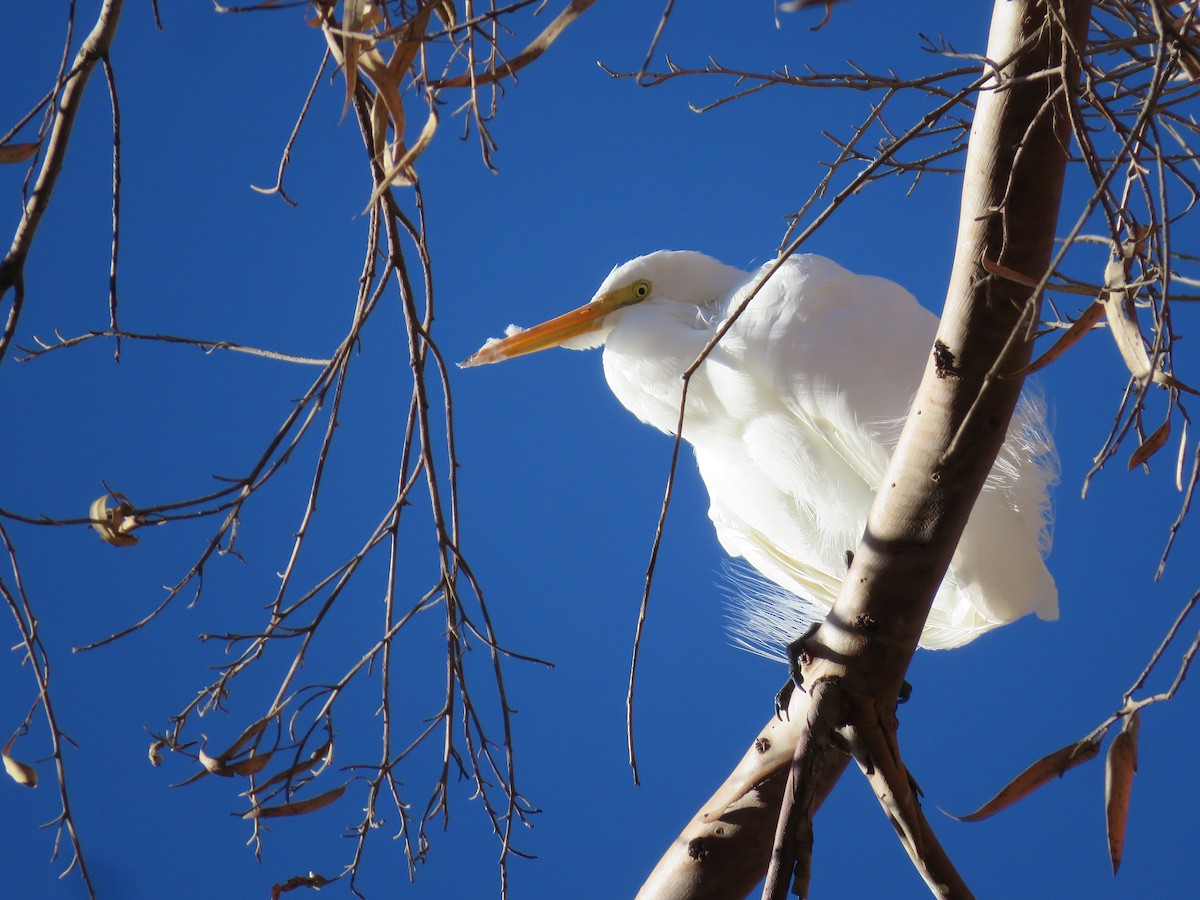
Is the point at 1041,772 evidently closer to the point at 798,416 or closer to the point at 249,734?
the point at 249,734

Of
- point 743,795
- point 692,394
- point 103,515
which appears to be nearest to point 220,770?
point 103,515

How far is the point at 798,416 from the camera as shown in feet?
5.21

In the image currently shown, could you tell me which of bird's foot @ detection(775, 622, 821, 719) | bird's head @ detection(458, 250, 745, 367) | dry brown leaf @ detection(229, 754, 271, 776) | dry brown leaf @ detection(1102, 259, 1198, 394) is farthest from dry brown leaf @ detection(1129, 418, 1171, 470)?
bird's head @ detection(458, 250, 745, 367)

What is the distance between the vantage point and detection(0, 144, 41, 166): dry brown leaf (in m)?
0.54

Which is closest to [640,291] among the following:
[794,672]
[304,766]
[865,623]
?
[794,672]

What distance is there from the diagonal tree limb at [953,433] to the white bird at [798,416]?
653 millimetres

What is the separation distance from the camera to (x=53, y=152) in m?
0.50

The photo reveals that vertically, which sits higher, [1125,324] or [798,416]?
[798,416]

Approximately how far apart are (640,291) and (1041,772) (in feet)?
3.97

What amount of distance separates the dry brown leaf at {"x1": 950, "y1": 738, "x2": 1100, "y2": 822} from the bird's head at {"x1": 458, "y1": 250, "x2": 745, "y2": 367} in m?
1.17

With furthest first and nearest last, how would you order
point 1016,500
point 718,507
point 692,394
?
point 718,507 < point 692,394 < point 1016,500

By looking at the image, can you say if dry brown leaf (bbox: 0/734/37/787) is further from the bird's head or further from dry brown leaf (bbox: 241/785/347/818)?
the bird's head

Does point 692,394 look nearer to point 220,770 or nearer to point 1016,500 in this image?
point 1016,500

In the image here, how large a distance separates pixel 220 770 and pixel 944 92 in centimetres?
68
